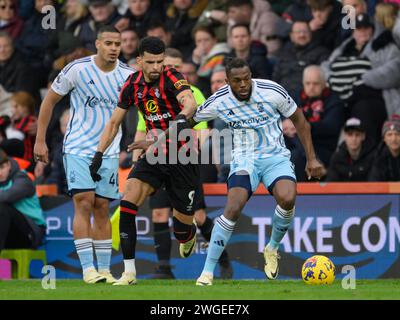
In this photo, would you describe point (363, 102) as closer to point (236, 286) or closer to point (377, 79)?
point (377, 79)

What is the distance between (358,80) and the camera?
16.2 meters

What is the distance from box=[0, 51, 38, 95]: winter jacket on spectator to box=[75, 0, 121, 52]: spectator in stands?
104 centimetres

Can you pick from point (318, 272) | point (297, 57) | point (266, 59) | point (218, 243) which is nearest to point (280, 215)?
point (318, 272)

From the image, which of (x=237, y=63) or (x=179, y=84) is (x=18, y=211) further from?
(x=237, y=63)

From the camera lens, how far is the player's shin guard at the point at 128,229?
39.0 ft

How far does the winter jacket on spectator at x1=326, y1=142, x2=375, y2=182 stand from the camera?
15406 mm

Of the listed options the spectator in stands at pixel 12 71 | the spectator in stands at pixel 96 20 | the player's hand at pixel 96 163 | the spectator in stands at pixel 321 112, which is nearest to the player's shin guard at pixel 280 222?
the player's hand at pixel 96 163

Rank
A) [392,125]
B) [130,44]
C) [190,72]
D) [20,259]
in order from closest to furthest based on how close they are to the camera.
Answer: [392,125] < [20,259] < [190,72] < [130,44]

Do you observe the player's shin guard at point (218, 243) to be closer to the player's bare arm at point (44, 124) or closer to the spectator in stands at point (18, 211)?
the player's bare arm at point (44, 124)

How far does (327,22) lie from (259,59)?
116cm

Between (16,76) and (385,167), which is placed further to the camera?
(16,76)

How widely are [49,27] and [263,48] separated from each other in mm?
4089

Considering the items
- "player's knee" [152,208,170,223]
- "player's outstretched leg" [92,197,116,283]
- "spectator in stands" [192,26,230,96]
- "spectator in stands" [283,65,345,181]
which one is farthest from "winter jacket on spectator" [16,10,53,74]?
"player's outstretched leg" [92,197,116,283]

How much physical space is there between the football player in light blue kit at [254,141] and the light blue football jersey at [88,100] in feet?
4.22
